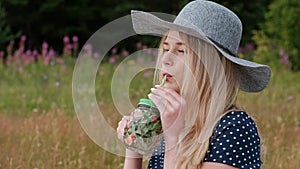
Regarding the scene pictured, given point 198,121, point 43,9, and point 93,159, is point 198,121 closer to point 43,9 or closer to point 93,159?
point 93,159

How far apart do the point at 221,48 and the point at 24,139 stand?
2.39 metres

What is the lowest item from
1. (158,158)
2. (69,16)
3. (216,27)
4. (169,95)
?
(158,158)

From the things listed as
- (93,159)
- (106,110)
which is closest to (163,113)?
(93,159)

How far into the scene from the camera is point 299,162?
4.18 meters

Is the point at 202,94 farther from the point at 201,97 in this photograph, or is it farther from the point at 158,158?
the point at 158,158

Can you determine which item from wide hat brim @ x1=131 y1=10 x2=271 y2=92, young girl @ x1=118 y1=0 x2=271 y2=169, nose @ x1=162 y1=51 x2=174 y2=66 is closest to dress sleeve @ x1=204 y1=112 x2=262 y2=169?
young girl @ x1=118 y1=0 x2=271 y2=169

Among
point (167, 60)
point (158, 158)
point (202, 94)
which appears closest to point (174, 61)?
point (167, 60)

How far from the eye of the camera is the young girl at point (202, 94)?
2377 millimetres

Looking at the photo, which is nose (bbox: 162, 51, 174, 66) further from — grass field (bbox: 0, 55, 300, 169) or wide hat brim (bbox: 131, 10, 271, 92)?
grass field (bbox: 0, 55, 300, 169)

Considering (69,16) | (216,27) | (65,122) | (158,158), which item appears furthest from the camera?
(69,16)

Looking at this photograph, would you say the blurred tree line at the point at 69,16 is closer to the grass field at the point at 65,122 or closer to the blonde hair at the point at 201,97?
the grass field at the point at 65,122

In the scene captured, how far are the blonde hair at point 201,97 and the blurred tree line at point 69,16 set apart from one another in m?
13.6

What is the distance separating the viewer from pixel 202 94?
2.44 m

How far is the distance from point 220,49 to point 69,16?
14.4 meters
